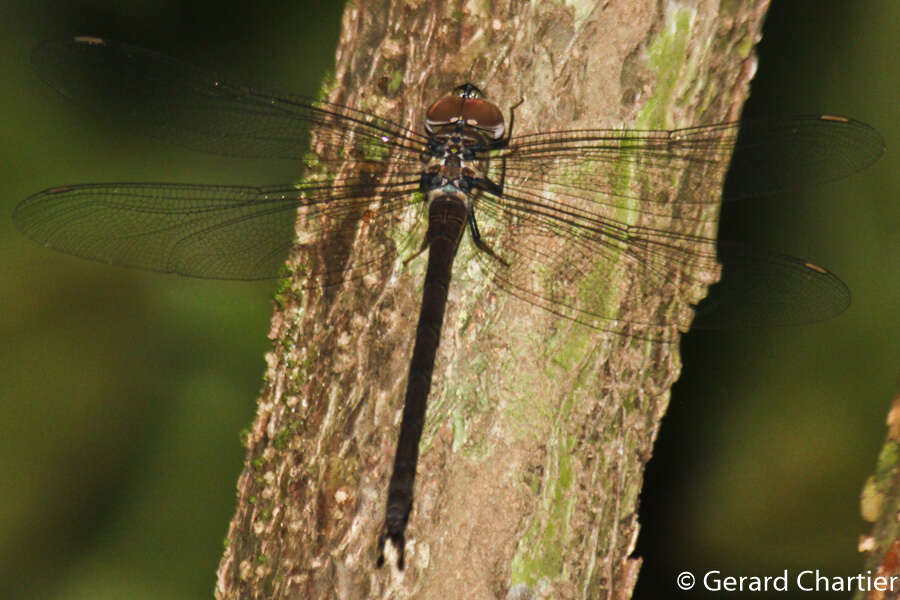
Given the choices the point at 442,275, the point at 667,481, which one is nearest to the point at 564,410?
the point at 442,275

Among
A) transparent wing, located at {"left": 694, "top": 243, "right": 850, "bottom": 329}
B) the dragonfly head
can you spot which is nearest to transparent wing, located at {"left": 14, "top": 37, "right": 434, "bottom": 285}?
the dragonfly head

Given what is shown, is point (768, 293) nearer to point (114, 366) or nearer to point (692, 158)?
point (692, 158)

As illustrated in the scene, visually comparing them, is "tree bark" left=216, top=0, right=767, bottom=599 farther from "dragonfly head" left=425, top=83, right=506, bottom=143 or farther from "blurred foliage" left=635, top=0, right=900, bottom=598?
"blurred foliage" left=635, top=0, right=900, bottom=598

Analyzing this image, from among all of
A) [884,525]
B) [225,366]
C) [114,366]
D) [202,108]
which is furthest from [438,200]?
[884,525]

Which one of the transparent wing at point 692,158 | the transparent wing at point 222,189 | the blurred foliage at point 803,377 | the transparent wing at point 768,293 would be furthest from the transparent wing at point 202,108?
the blurred foliage at point 803,377

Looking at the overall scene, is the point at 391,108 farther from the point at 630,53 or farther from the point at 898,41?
the point at 898,41
